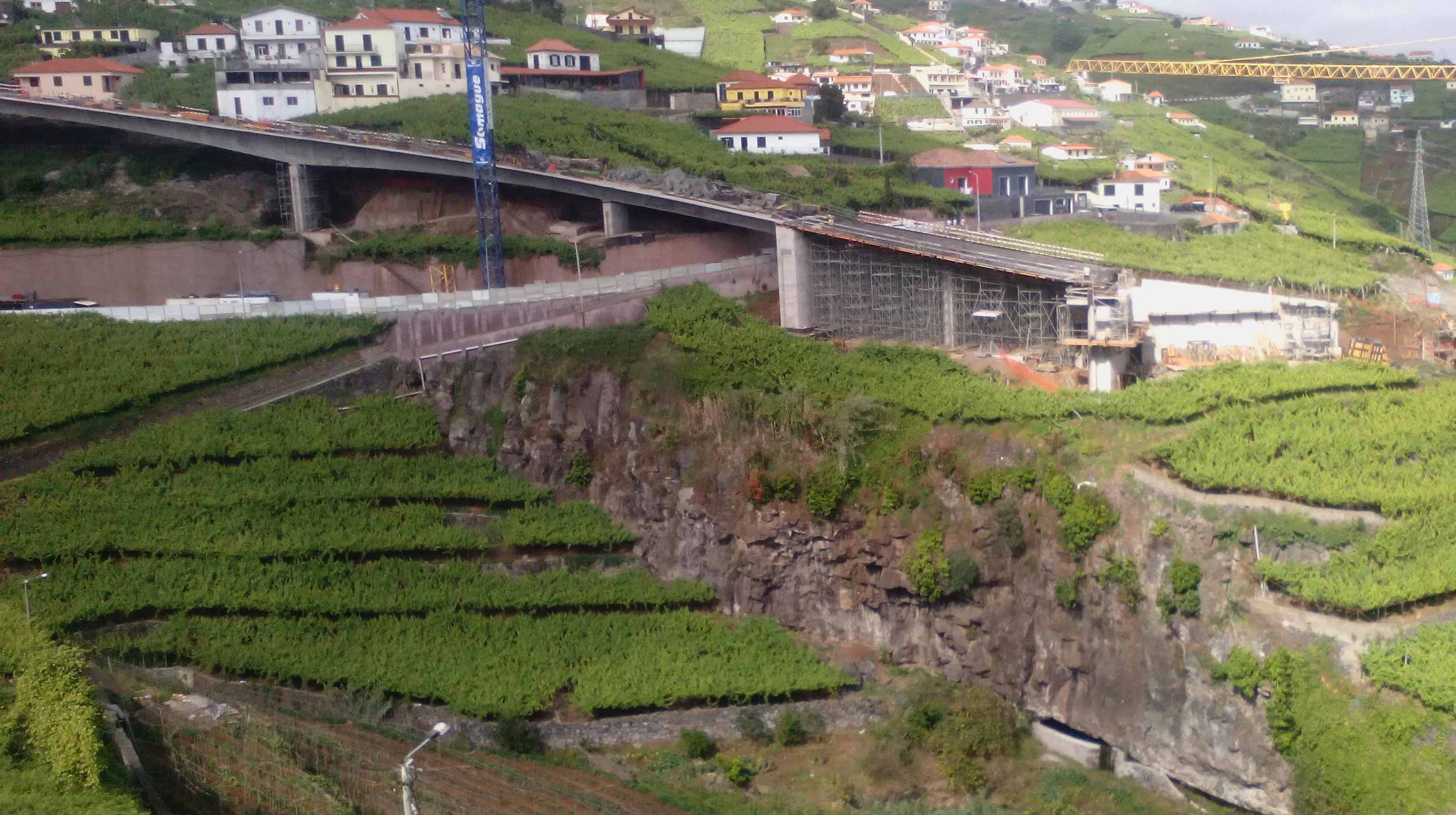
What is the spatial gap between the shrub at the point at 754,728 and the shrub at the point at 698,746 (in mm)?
667

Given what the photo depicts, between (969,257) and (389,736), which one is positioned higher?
(969,257)

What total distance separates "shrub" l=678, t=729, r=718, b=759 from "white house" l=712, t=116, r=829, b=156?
2908 centimetres

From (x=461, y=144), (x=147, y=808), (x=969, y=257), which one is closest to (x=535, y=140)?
(x=461, y=144)

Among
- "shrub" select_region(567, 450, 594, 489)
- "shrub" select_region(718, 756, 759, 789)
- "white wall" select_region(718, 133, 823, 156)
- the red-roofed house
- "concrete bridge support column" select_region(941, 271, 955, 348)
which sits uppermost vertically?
the red-roofed house

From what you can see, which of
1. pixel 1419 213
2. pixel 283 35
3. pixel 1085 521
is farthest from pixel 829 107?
pixel 1085 521

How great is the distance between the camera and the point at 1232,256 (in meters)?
44.7

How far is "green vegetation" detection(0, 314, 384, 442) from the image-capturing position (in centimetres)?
3522

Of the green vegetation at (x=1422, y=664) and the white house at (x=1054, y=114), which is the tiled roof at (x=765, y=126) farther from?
the green vegetation at (x=1422, y=664)

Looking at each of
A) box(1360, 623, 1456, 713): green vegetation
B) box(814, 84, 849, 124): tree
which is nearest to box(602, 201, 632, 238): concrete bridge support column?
box(814, 84, 849, 124): tree

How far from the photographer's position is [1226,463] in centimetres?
2867

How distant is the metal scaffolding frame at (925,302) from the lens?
1419 inches

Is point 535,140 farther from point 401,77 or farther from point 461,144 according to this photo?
point 401,77

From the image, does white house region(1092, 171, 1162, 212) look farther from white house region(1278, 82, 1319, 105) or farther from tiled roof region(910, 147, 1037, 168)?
white house region(1278, 82, 1319, 105)

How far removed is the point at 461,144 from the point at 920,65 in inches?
1333
